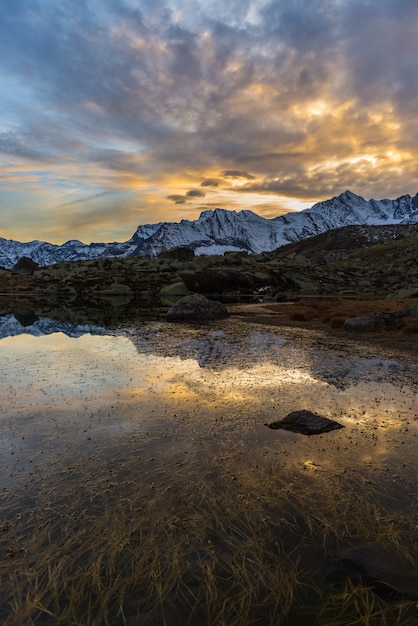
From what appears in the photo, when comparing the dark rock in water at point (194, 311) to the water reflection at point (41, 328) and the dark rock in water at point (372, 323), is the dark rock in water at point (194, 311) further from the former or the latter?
the dark rock in water at point (372, 323)

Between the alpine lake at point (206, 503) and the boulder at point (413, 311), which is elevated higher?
the alpine lake at point (206, 503)

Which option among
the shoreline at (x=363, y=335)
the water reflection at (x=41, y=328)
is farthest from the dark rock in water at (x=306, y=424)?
the water reflection at (x=41, y=328)

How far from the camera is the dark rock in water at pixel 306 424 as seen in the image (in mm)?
10258

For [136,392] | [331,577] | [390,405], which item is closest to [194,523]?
[331,577]

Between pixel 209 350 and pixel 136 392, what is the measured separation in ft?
27.9

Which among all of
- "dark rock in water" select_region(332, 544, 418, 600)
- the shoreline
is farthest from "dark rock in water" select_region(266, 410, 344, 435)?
the shoreline

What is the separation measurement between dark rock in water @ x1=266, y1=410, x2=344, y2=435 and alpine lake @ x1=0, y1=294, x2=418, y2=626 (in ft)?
1.00

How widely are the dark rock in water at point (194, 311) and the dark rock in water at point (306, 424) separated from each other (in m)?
27.8

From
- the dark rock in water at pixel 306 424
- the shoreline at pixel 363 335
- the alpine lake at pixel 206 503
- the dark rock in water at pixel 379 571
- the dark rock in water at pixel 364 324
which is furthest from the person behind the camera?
the dark rock in water at pixel 364 324

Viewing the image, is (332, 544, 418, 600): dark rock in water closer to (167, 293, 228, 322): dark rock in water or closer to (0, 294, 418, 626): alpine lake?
(0, 294, 418, 626): alpine lake

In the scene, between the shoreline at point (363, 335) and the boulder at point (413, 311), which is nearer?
the shoreline at point (363, 335)

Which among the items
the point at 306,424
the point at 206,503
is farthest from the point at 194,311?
the point at 206,503

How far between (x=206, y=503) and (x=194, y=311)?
106ft

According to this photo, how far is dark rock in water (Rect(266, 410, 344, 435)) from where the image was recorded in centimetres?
1026
